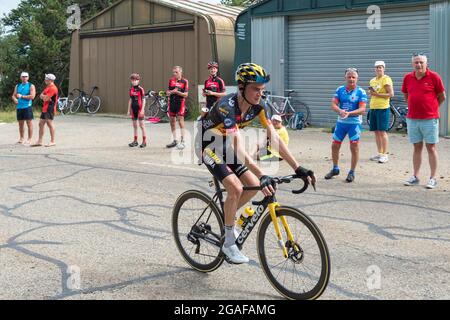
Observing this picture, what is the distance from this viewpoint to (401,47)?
717 inches

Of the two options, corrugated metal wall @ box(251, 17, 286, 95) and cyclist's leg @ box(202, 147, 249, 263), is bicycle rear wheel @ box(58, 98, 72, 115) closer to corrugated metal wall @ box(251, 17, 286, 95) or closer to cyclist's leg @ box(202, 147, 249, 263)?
corrugated metal wall @ box(251, 17, 286, 95)

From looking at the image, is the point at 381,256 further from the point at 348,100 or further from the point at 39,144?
the point at 39,144

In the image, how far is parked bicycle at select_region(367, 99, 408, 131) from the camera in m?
17.8

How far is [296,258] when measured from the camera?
526 centimetres

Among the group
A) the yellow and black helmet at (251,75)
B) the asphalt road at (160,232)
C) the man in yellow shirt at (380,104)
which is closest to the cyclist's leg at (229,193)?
the asphalt road at (160,232)

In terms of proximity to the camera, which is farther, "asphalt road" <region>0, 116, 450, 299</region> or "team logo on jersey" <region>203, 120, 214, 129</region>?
"team logo on jersey" <region>203, 120, 214, 129</region>

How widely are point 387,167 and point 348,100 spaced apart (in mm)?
2082

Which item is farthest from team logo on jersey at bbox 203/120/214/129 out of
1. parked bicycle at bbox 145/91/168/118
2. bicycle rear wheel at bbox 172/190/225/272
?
parked bicycle at bbox 145/91/168/118

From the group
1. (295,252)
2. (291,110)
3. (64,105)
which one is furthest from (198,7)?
(295,252)

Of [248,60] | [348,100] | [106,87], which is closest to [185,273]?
[348,100]

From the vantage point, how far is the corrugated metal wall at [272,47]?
2112 centimetres

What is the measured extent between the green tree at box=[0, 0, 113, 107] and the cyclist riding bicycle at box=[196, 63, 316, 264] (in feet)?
117

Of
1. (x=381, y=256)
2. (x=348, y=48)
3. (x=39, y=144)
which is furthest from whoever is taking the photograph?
(x=348, y=48)

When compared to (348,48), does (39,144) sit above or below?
below
